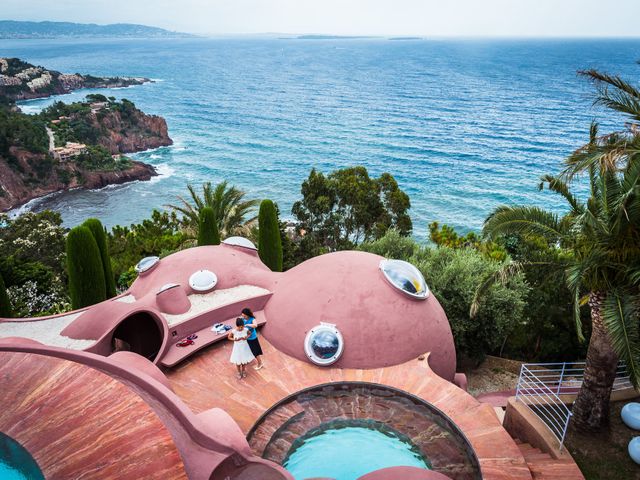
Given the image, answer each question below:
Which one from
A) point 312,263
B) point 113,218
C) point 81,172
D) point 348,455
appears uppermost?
point 312,263

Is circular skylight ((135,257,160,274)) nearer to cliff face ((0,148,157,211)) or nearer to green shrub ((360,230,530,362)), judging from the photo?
A: green shrub ((360,230,530,362))

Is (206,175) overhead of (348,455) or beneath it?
beneath

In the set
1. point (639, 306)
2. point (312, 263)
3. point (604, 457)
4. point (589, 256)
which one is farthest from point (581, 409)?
point (312, 263)

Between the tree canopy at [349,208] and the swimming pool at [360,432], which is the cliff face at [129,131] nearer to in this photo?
the tree canopy at [349,208]

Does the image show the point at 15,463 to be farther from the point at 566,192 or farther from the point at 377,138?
the point at 377,138

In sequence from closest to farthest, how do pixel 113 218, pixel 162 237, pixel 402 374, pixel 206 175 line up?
pixel 402 374
pixel 162 237
pixel 113 218
pixel 206 175

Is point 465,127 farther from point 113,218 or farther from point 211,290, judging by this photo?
point 211,290
